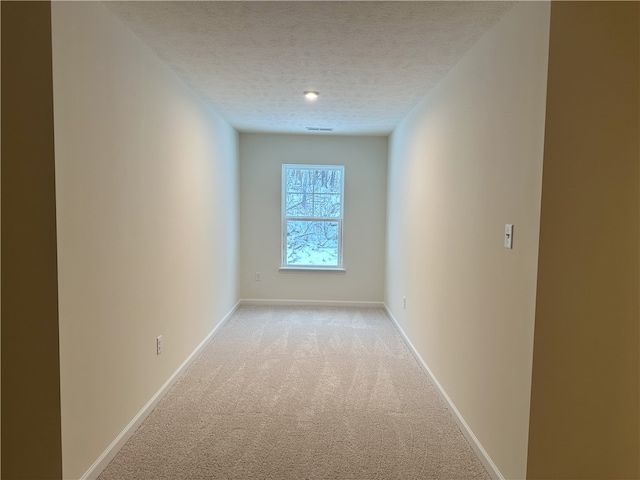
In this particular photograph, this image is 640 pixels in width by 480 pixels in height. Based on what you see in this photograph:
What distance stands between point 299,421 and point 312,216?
3.30m

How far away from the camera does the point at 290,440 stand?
221 centimetres

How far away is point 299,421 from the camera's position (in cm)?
241

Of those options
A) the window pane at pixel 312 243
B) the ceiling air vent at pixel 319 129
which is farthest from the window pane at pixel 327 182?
the ceiling air vent at pixel 319 129

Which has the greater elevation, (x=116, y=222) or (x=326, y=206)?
(x=326, y=206)

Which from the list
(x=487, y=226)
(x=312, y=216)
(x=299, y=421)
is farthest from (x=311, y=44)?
(x=312, y=216)

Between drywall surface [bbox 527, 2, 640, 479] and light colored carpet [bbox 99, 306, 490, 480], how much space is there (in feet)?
1.88

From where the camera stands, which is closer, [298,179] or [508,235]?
[508,235]

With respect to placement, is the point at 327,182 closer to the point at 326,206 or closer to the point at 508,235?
the point at 326,206

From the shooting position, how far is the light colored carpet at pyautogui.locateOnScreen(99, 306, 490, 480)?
1.98 m

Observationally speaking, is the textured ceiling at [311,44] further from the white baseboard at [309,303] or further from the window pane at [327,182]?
the white baseboard at [309,303]

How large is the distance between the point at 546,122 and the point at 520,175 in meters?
0.26

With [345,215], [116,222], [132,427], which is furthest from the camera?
[345,215]

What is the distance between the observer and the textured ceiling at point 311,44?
6.21 feet

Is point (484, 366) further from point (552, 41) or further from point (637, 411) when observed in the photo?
point (552, 41)
